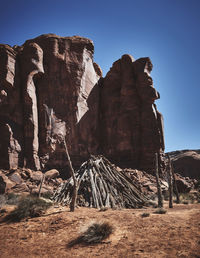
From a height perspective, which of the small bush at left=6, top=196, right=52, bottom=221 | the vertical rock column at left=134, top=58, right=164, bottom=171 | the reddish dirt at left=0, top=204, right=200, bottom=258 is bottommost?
the reddish dirt at left=0, top=204, right=200, bottom=258

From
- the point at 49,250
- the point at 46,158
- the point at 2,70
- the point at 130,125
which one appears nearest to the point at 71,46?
the point at 2,70

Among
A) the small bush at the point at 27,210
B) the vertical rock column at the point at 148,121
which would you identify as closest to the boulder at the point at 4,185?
the small bush at the point at 27,210

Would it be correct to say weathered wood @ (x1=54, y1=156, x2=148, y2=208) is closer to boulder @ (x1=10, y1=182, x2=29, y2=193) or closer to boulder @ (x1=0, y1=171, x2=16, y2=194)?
boulder @ (x1=10, y1=182, x2=29, y2=193)

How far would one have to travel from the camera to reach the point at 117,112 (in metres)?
23.7

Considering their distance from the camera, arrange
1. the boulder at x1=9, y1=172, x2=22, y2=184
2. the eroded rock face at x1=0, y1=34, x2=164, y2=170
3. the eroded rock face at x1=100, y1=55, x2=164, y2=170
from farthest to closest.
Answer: the eroded rock face at x1=100, y1=55, x2=164, y2=170, the eroded rock face at x1=0, y1=34, x2=164, y2=170, the boulder at x1=9, y1=172, x2=22, y2=184

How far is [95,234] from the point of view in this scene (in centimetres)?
454

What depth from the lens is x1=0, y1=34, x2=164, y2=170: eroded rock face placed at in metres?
18.0

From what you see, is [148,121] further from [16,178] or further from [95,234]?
[95,234]

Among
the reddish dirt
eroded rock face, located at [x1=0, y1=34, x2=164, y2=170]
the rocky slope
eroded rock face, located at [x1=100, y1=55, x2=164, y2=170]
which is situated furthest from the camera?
the rocky slope

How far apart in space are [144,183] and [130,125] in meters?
8.54

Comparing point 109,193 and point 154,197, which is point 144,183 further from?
point 109,193

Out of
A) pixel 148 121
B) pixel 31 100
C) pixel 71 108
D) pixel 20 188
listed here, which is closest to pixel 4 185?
pixel 20 188

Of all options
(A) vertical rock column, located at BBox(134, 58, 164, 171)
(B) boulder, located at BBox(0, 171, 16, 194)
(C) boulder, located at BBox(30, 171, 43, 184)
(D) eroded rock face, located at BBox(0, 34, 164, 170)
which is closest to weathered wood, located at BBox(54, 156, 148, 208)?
(B) boulder, located at BBox(0, 171, 16, 194)

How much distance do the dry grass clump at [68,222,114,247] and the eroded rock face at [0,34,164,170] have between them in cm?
1402
